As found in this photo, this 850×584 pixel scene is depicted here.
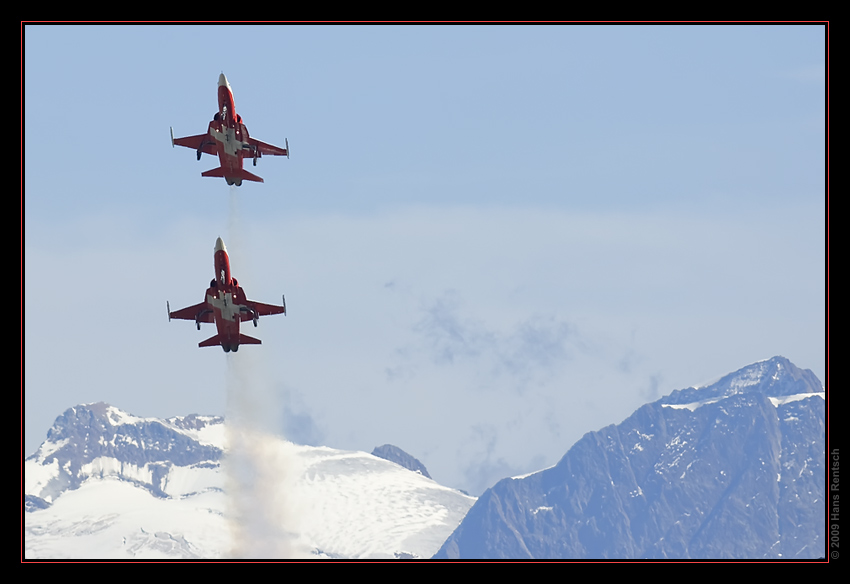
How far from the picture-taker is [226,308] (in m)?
194

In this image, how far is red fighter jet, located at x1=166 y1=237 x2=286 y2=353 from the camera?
636ft

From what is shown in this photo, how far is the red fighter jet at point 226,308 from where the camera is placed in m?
194

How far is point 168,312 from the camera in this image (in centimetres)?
19325
